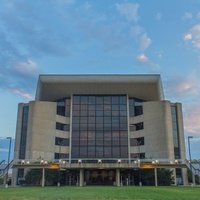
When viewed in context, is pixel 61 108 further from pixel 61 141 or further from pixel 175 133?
pixel 175 133

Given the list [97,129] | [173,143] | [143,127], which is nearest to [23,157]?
[97,129]

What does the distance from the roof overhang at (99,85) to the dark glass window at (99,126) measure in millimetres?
1869

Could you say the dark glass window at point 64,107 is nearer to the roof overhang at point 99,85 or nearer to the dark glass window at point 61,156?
the roof overhang at point 99,85

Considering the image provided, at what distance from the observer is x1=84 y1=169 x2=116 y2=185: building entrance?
6028 centimetres

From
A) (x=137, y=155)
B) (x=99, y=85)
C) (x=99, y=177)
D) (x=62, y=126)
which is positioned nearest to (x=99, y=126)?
(x=62, y=126)

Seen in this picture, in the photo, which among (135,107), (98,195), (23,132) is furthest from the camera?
(135,107)

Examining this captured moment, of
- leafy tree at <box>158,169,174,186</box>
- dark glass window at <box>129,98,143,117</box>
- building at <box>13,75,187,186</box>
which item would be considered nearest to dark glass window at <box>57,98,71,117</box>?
building at <box>13,75,187,186</box>

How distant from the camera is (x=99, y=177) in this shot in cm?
6066

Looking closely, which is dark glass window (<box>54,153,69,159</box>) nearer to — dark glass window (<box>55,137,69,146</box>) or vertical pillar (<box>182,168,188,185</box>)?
dark glass window (<box>55,137,69,146</box>)

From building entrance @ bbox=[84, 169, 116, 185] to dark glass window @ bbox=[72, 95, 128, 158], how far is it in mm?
4712

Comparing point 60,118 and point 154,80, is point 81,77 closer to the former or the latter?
point 60,118

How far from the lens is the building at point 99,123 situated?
6450 centimetres

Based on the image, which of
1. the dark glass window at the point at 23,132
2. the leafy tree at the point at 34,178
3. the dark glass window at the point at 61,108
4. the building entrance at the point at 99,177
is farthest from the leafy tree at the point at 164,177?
the dark glass window at the point at 23,132

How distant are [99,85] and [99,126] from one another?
8666 mm
